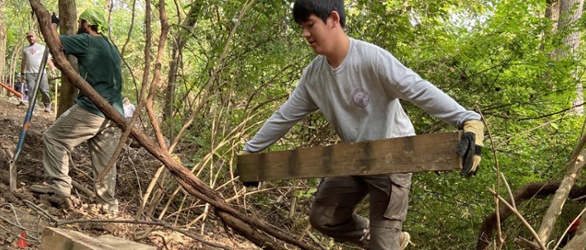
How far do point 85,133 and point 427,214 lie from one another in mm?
3344

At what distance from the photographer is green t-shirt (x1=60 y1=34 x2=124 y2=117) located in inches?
182

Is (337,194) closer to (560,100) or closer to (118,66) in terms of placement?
(118,66)

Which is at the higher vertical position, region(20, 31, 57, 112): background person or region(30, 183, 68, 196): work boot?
region(20, 31, 57, 112): background person

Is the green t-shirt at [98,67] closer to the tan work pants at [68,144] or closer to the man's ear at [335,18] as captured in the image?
the tan work pants at [68,144]

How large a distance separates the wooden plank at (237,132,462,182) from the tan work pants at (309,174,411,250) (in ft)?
0.96

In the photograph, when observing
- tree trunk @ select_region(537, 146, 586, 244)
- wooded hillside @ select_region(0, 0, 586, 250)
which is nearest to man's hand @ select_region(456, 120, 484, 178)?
tree trunk @ select_region(537, 146, 586, 244)

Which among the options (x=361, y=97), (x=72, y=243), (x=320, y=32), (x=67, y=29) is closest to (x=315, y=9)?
(x=320, y=32)

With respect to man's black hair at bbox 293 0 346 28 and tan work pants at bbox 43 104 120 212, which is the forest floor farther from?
man's black hair at bbox 293 0 346 28

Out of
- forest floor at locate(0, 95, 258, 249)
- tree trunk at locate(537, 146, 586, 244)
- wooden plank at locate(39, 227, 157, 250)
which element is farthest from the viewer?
forest floor at locate(0, 95, 258, 249)

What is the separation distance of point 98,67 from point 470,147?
135 inches

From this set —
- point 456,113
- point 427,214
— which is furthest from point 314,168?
point 427,214

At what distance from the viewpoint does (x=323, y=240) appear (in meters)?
5.45

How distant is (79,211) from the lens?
458cm

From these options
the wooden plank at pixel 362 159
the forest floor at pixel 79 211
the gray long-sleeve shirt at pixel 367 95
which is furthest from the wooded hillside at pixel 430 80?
the gray long-sleeve shirt at pixel 367 95
